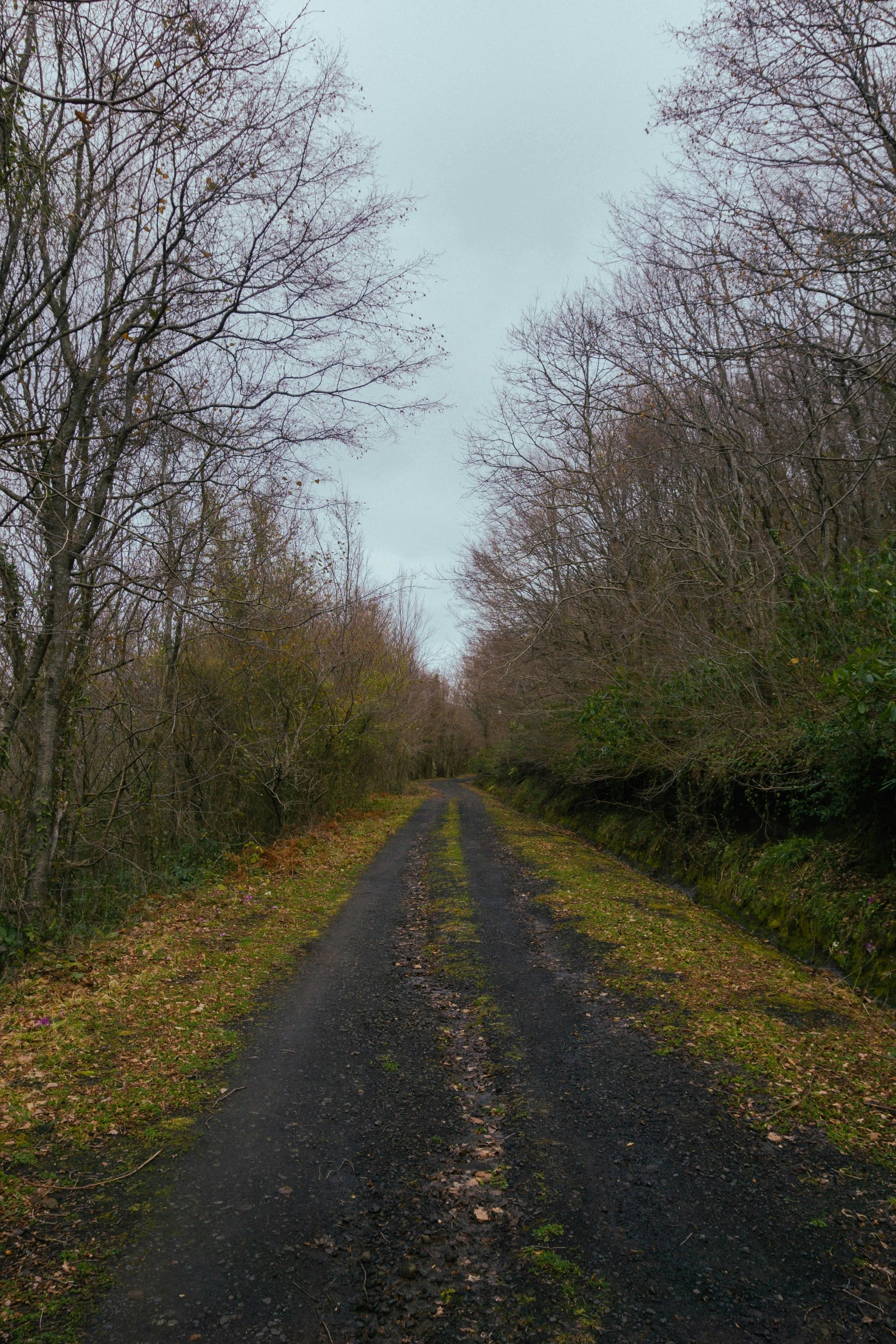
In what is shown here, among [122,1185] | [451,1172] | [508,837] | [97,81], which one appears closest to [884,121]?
[97,81]

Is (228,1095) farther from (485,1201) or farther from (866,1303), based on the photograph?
(866,1303)

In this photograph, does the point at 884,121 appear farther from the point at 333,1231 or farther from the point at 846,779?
the point at 333,1231

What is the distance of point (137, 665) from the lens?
11914mm

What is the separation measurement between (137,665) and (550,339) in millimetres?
10207

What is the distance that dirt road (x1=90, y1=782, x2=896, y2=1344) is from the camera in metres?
2.66

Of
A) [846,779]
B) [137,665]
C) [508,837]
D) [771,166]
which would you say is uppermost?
[771,166]

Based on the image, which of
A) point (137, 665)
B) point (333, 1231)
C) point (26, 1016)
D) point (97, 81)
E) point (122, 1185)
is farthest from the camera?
point (137, 665)

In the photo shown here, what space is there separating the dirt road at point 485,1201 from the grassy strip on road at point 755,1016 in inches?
10.5

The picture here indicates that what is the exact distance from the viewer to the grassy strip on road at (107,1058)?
2980 mm

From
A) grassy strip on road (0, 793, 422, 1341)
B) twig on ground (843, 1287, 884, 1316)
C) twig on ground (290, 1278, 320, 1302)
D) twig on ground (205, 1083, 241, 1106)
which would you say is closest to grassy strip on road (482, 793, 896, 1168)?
twig on ground (843, 1287, 884, 1316)

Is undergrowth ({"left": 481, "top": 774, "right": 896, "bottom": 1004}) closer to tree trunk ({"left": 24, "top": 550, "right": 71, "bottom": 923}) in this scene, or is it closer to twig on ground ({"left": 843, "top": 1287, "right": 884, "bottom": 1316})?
twig on ground ({"left": 843, "top": 1287, "right": 884, "bottom": 1316})

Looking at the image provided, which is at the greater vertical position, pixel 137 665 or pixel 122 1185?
pixel 137 665

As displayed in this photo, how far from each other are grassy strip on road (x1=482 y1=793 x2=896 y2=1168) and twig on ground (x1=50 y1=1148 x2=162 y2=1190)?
128 inches

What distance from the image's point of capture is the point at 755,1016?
18.1 ft
